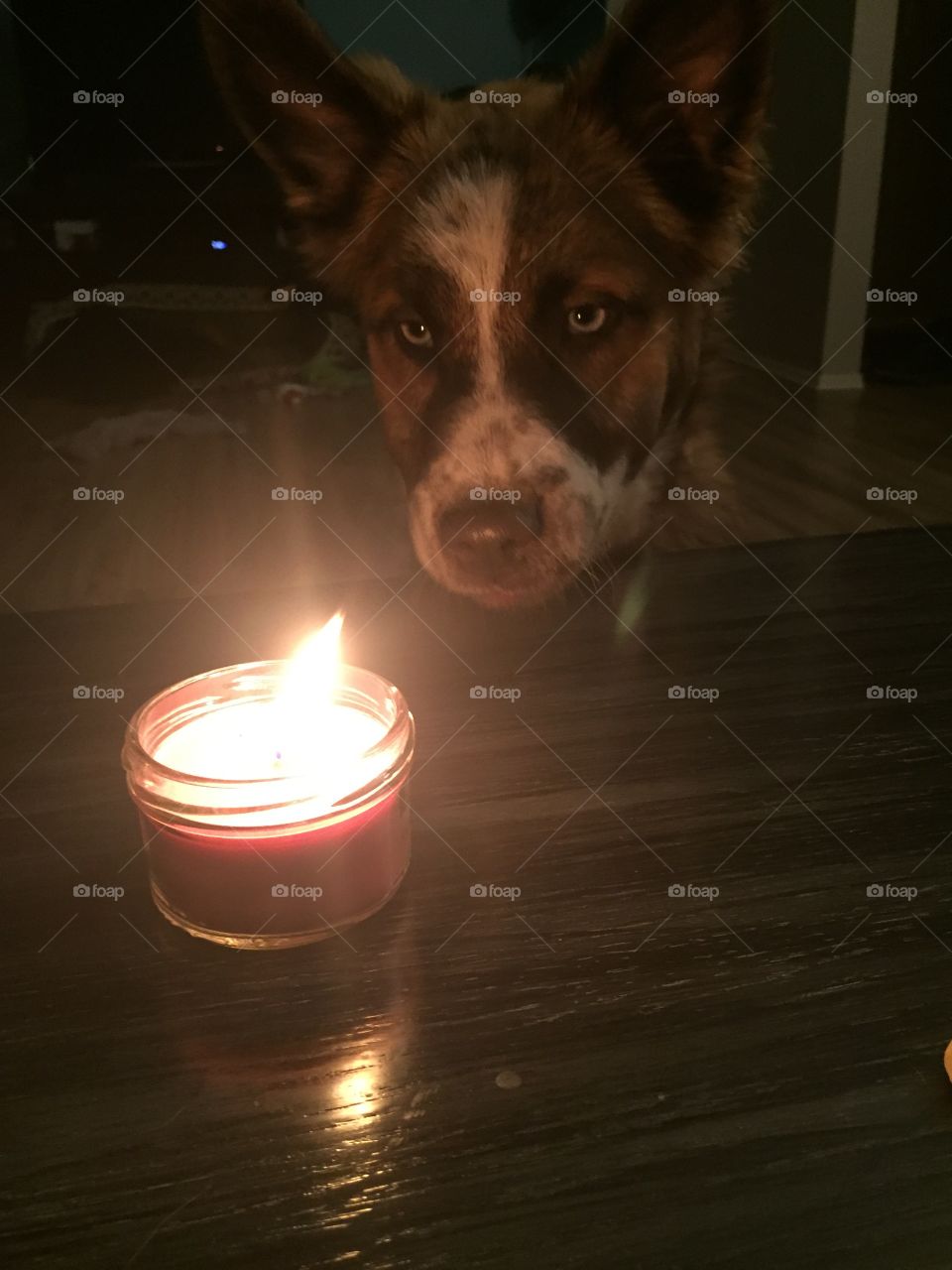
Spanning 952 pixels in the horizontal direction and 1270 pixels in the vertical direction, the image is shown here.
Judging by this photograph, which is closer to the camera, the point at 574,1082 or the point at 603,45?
the point at 574,1082

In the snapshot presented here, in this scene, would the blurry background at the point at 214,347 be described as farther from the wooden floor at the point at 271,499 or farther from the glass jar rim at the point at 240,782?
the glass jar rim at the point at 240,782

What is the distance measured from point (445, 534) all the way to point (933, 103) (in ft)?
8.53

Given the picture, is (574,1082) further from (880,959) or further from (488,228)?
(488,228)

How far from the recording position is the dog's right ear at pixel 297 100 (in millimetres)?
971

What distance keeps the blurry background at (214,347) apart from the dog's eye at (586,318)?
27 cm

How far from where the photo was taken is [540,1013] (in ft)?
1.30

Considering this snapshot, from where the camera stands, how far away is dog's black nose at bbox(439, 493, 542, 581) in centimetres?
89

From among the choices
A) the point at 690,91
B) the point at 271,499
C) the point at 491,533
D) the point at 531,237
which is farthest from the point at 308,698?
the point at 271,499

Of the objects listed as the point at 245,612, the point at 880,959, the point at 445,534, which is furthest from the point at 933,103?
the point at 880,959

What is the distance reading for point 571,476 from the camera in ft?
3.40

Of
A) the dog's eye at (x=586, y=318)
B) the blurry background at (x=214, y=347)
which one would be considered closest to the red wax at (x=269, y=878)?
the blurry background at (x=214, y=347)

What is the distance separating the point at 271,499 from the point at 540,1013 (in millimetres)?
1335

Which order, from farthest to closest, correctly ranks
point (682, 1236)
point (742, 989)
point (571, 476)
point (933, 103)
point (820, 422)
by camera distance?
point (933, 103) → point (820, 422) → point (571, 476) → point (742, 989) → point (682, 1236)

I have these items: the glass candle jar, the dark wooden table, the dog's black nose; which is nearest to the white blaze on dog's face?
the dog's black nose
